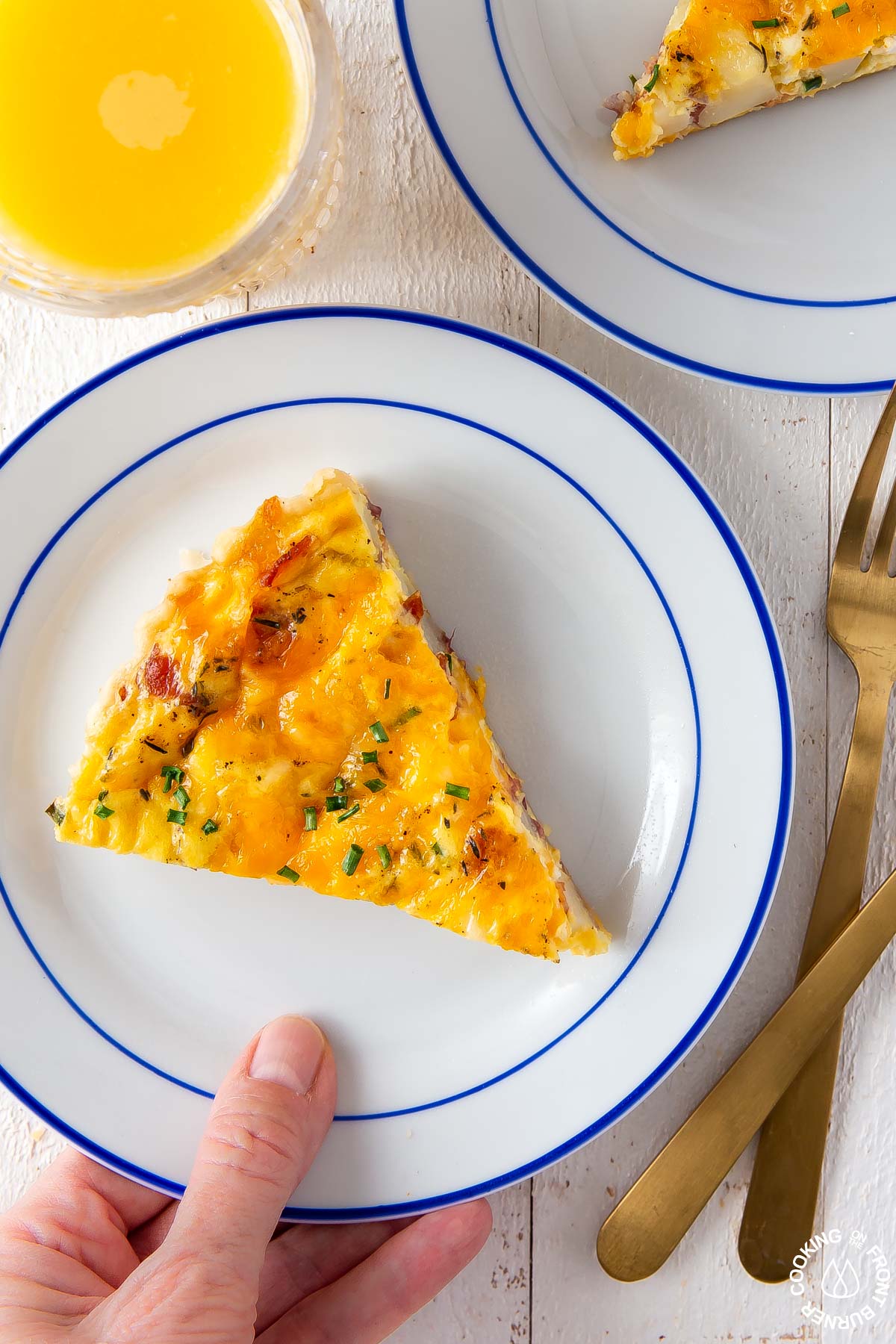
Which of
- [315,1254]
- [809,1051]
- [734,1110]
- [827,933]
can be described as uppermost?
[827,933]

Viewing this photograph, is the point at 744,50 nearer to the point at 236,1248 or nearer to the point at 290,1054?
the point at 290,1054

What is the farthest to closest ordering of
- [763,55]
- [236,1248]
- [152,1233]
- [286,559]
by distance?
[152,1233] < [763,55] < [286,559] < [236,1248]

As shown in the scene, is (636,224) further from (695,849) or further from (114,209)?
(695,849)

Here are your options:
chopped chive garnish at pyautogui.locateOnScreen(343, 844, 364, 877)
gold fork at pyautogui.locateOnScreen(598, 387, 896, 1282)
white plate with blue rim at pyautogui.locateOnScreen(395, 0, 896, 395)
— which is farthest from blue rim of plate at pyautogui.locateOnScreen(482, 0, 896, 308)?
chopped chive garnish at pyautogui.locateOnScreen(343, 844, 364, 877)

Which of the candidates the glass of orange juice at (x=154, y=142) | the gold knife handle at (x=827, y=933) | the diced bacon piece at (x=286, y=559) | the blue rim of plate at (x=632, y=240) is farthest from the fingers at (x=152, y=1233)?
the blue rim of plate at (x=632, y=240)

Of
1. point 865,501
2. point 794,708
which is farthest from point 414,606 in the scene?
point 865,501

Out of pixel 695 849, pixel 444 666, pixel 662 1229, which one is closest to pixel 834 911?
pixel 695 849

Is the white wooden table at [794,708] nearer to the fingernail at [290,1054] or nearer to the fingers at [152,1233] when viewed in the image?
the fingers at [152,1233]

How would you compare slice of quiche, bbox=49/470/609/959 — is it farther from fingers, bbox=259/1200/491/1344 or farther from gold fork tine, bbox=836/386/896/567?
gold fork tine, bbox=836/386/896/567
